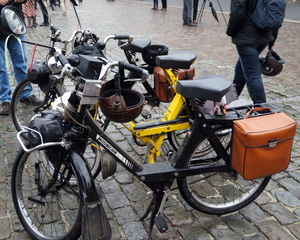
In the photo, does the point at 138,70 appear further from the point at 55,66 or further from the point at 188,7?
the point at 188,7

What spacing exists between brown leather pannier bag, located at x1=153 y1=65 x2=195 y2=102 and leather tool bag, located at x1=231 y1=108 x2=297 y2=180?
123 cm

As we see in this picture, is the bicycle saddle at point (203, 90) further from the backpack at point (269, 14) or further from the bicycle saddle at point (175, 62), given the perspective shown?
the backpack at point (269, 14)

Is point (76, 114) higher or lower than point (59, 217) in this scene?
higher

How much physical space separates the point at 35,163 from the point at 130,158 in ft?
2.42

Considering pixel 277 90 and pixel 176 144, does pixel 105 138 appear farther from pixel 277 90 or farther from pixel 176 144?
pixel 277 90

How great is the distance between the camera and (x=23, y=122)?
4.27 m

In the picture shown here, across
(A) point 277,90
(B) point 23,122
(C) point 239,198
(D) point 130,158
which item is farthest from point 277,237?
(A) point 277,90

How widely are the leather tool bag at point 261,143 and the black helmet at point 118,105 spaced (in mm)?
750

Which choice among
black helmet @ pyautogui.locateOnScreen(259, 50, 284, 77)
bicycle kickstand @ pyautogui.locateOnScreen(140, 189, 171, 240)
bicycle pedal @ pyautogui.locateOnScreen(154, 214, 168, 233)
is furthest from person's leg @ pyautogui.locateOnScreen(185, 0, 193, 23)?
bicycle pedal @ pyautogui.locateOnScreen(154, 214, 168, 233)

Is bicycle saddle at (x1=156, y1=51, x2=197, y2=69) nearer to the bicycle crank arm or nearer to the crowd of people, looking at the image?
the bicycle crank arm

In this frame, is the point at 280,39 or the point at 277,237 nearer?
the point at 277,237

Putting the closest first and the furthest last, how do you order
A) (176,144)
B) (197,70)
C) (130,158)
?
(130,158) → (176,144) → (197,70)

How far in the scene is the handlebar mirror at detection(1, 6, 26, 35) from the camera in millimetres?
2266

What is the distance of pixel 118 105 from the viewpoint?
2369 millimetres
